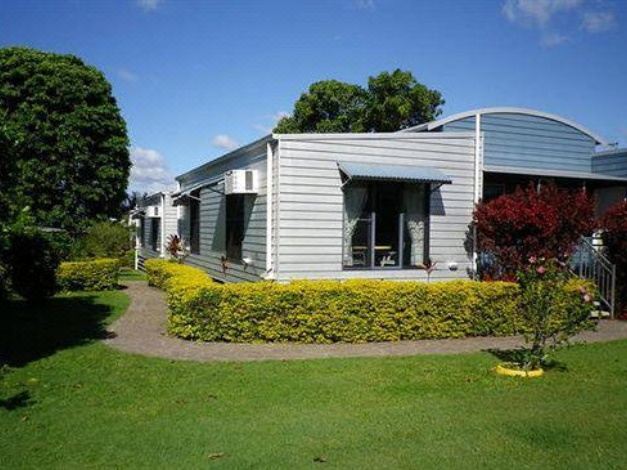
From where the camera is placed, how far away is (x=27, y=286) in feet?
45.4

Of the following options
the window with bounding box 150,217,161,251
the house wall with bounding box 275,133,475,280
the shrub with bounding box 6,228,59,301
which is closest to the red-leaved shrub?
the house wall with bounding box 275,133,475,280

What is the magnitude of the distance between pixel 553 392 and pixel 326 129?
30.2 m

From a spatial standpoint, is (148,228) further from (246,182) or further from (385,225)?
(385,225)

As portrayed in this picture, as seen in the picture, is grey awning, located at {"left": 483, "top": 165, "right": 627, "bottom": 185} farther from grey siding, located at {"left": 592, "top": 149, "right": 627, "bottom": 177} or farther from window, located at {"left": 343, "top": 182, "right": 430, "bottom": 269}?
window, located at {"left": 343, "top": 182, "right": 430, "bottom": 269}

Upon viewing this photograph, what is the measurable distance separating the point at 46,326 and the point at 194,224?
28.2ft

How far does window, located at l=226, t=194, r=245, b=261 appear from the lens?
→ 14094 mm

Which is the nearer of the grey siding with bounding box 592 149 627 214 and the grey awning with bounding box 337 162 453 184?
the grey awning with bounding box 337 162 453 184

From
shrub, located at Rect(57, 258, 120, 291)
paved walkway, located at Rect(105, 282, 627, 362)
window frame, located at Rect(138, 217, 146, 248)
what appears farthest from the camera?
window frame, located at Rect(138, 217, 146, 248)

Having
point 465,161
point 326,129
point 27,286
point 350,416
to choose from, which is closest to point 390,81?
point 326,129

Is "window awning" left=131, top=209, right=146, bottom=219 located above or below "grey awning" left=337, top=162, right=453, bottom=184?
below

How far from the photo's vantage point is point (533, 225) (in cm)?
1159

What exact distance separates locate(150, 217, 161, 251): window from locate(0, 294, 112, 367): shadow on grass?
37.9 ft

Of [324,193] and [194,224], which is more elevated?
[324,193]

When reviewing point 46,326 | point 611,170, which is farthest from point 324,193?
point 611,170
